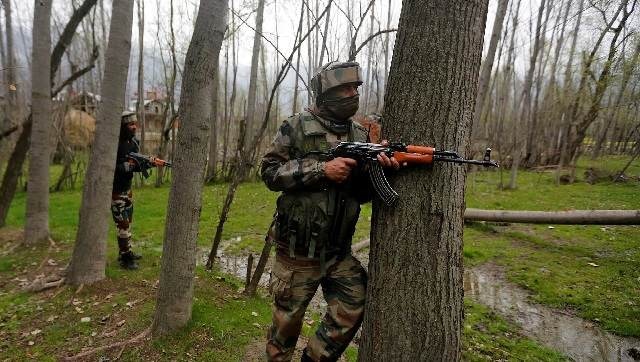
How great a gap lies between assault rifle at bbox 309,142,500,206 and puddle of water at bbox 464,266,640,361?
10.2 feet

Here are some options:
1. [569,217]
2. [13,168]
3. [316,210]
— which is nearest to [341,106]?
[316,210]

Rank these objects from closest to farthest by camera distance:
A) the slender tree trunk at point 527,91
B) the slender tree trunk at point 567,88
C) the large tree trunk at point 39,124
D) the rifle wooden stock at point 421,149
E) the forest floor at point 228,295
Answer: the rifle wooden stock at point 421,149, the forest floor at point 228,295, the large tree trunk at point 39,124, the slender tree trunk at point 527,91, the slender tree trunk at point 567,88

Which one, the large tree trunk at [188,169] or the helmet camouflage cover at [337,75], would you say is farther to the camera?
the large tree trunk at [188,169]

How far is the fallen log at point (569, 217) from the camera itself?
5.34m

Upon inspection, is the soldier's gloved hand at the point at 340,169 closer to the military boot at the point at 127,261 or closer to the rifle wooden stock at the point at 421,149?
the rifle wooden stock at the point at 421,149

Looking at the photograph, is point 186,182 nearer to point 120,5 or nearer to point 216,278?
point 216,278

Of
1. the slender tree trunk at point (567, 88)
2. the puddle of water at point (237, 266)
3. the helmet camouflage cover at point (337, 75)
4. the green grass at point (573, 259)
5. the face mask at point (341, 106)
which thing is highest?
the slender tree trunk at point (567, 88)

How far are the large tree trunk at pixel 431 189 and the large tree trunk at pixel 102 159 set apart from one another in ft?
13.1

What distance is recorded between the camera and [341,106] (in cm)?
264

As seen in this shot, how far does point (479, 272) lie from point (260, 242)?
3.89 m

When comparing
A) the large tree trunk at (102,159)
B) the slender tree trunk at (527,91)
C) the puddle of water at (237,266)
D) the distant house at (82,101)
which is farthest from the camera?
the distant house at (82,101)

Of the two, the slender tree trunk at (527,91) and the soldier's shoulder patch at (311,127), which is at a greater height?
the slender tree trunk at (527,91)

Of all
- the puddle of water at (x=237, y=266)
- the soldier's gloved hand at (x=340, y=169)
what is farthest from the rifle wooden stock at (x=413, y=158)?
the puddle of water at (x=237, y=266)

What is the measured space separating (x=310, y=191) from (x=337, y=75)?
2.56ft
